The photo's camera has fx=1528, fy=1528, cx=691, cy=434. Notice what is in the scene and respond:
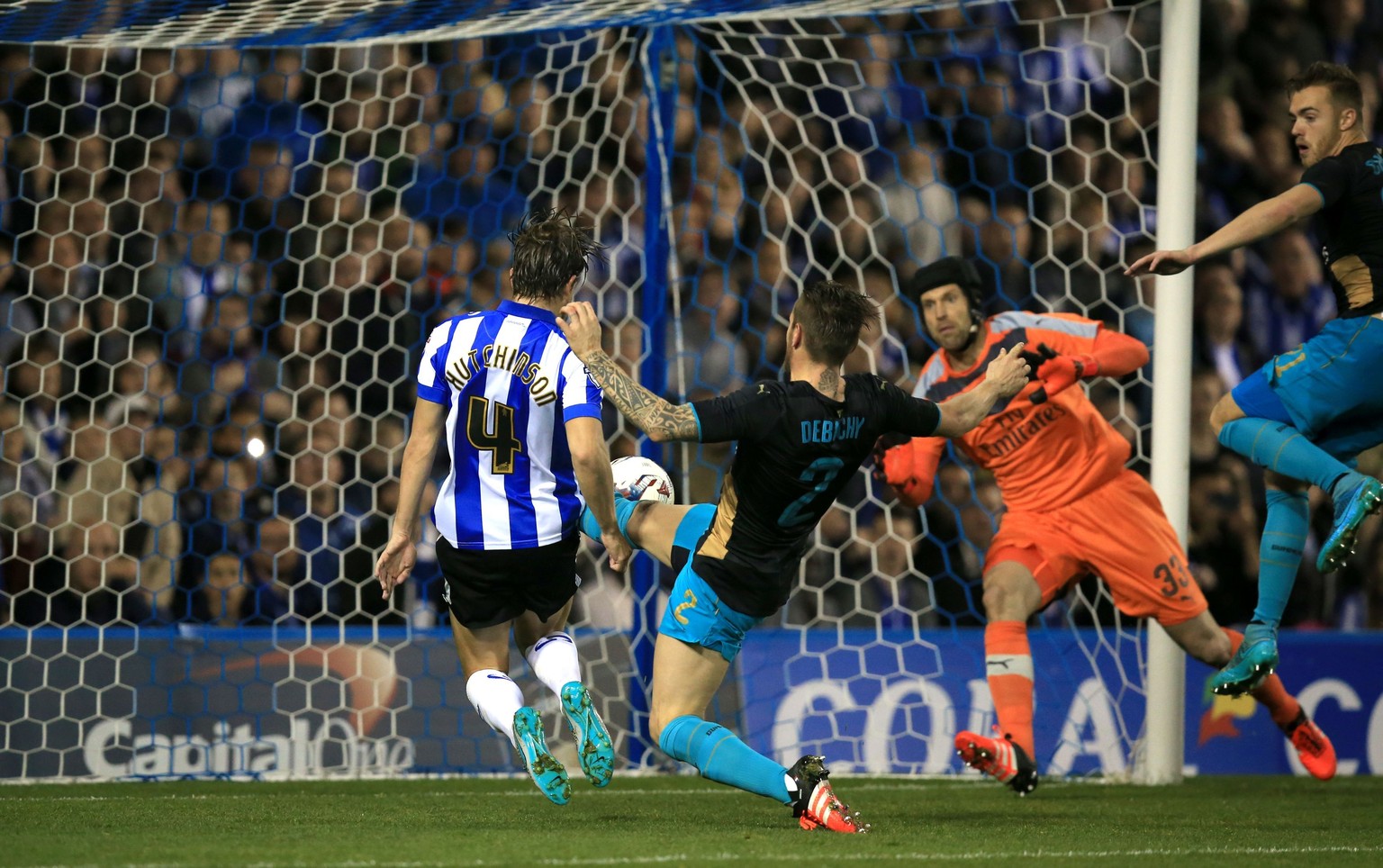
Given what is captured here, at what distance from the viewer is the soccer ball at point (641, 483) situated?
5.13 meters

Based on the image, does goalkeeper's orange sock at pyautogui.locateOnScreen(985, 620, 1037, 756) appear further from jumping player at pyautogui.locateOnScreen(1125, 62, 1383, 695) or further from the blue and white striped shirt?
the blue and white striped shirt

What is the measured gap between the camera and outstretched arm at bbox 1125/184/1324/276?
4.42 metres

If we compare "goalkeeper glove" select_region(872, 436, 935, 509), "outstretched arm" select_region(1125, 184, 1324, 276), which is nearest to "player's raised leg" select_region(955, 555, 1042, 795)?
"goalkeeper glove" select_region(872, 436, 935, 509)

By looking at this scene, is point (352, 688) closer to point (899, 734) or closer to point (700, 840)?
point (899, 734)

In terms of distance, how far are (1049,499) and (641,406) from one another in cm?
228

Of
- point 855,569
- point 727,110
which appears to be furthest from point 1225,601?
point 727,110

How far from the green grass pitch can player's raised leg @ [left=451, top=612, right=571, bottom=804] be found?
160mm

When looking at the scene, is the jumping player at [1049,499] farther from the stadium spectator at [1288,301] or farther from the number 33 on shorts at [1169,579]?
the stadium spectator at [1288,301]

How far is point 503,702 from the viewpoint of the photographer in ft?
14.6

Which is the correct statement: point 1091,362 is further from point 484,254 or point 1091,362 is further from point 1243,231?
point 484,254

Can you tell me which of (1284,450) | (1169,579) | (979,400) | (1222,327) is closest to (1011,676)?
(1169,579)

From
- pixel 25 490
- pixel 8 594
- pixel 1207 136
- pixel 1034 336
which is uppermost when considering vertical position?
pixel 1207 136

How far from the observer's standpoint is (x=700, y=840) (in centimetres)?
405

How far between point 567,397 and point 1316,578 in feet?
16.7
